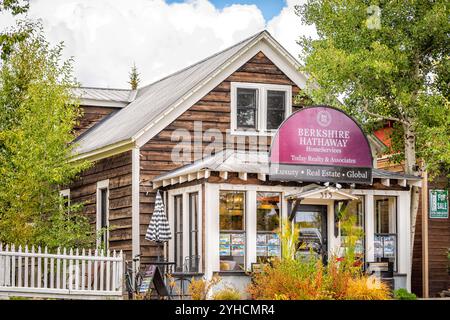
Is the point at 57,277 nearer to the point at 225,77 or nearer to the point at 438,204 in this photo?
the point at 225,77

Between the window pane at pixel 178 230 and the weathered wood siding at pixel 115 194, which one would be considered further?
the weathered wood siding at pixel 115 194

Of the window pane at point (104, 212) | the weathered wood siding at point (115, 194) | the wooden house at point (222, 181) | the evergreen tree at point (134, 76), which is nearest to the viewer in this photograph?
the wooden house at point (222, 181)

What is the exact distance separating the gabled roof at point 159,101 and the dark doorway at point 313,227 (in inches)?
187

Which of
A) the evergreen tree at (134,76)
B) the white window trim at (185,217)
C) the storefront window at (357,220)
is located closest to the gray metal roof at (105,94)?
the white window trim at (185,217)

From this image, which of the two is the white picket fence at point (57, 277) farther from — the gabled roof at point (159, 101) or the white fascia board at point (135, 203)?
the gabled roof at point (159, 101)

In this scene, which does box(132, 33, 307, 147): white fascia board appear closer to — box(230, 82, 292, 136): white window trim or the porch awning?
box(230, 82, 292, 136): white window trim

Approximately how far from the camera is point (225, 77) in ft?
92.8

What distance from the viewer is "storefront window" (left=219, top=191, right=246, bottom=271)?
80.3ft

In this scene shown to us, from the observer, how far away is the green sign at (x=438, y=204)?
31.4m

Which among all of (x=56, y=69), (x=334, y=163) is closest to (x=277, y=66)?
(x=334, y=163)

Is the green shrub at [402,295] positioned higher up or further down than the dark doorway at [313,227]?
further down

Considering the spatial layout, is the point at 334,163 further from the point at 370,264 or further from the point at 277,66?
the point at 277,66

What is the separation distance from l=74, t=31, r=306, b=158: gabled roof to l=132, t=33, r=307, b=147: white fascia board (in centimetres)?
3

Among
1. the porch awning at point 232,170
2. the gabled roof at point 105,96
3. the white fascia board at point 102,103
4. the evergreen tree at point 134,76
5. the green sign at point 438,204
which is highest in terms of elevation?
the evergreen tree at point 134,76
